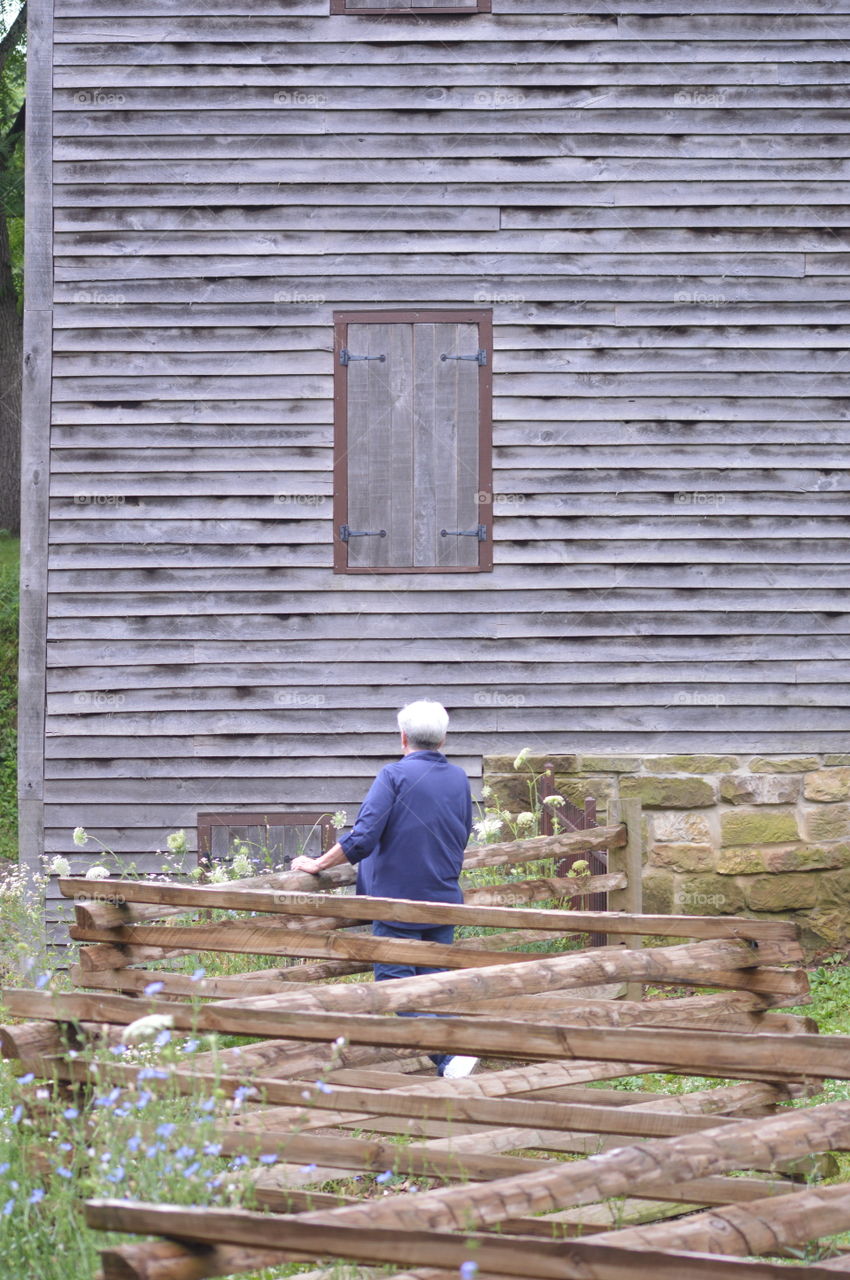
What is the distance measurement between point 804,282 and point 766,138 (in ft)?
3.22

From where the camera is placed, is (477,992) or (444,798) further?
(444,798)

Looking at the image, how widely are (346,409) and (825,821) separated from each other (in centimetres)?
415

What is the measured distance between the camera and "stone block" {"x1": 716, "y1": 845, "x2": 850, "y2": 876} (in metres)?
8.61

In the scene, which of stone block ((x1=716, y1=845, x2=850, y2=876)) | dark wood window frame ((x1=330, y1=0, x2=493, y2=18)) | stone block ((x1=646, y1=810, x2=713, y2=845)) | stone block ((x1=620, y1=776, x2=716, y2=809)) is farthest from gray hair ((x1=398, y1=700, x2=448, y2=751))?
dark wood window frame ((x1=330, y1=0, x2=493, y2=18))

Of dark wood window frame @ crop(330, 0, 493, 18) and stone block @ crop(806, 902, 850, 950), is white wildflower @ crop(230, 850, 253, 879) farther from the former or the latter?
dark wood window frame @ crop(330, 0, 493, 18)

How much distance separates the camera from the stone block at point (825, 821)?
8609 millimetres

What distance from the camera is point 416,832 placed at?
567 cm

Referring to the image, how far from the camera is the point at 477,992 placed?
3.85 meters

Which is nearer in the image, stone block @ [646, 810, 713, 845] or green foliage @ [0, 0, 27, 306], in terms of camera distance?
stone block @ [646, 810, 713, 845]

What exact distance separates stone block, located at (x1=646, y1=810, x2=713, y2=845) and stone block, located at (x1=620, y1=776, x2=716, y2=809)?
9 centimetres

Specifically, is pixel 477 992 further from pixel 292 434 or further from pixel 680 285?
pixel 680 285

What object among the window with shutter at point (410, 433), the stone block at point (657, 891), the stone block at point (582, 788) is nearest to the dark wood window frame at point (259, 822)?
the stone block at point (582, 788)

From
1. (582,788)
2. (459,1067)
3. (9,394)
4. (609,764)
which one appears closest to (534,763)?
(582,788)

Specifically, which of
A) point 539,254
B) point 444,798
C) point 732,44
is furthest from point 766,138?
point 444,798
